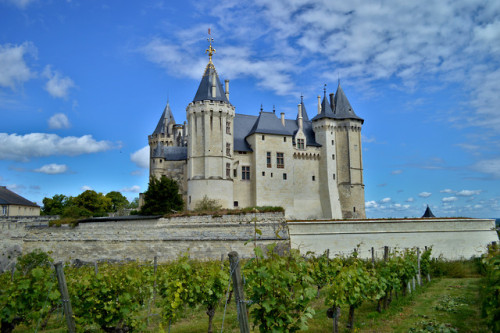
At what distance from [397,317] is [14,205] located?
4223cm

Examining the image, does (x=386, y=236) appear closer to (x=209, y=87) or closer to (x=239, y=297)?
(x=209, y=87)

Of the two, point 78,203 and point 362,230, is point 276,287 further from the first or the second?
point 78,203

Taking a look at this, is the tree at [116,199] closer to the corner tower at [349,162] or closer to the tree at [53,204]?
the tree at [53,204]

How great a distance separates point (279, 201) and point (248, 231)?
10825mm

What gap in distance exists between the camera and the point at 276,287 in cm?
628

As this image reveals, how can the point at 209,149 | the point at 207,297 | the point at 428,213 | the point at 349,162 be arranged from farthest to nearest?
the point at 428,213, the point at 349,162, the point at 209,149, the point at 207,297

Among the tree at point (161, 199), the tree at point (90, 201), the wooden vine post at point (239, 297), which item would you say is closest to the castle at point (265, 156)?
the tree at point (161, 199)

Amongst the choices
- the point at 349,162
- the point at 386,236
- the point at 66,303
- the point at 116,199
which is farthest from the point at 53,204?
the point at 66,303

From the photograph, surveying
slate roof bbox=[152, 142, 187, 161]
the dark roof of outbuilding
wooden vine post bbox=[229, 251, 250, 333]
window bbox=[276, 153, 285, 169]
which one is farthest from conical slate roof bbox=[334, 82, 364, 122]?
wooden vine post bbox=[229, 251, 250, 333]

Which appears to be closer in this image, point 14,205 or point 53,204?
point 14,205

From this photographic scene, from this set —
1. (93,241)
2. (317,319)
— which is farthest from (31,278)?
(93,241)

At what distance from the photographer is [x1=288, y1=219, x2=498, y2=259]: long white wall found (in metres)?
24.3

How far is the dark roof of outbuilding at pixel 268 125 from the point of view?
1417 inches

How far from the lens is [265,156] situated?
3547cm
